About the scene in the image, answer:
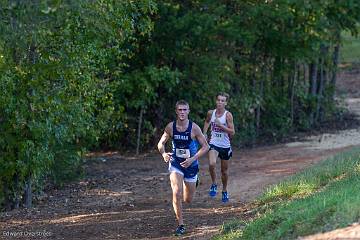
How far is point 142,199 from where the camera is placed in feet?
48.4

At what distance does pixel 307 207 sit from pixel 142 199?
6.03m

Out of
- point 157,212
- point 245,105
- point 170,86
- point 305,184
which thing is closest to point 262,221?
point 305,184

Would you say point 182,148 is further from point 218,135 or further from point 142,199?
point 142,199

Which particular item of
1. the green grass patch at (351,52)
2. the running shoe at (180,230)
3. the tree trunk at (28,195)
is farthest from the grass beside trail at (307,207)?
the green grass patch at (351,52)

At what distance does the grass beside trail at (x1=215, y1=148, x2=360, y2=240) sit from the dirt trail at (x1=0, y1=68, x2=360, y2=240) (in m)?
0.67

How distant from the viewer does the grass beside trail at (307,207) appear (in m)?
8.07

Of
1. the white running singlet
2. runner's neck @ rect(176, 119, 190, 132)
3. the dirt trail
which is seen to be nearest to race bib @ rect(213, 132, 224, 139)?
the white running singlet

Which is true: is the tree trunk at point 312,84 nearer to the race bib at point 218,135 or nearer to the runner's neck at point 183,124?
the race bib at point 218,135

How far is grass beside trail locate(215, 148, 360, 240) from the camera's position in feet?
26.5

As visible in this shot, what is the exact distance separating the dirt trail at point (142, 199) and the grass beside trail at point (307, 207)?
0.67 meters

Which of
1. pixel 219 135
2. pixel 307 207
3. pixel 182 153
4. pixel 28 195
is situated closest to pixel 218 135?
pixel 219 135

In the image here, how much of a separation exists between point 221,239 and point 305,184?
2622mm

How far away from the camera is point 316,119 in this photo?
24.4 metres

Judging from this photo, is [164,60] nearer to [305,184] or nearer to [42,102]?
[42,102]
